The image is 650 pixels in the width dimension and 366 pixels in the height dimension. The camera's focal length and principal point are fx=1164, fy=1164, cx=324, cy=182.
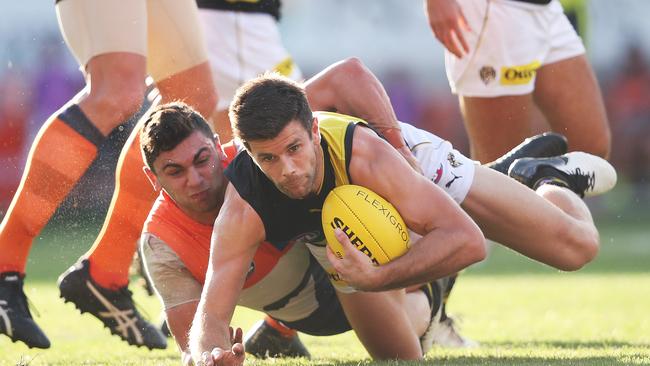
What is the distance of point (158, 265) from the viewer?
16.5 ft

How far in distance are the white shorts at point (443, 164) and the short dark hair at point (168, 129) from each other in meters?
1.00

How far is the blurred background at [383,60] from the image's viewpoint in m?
15.1

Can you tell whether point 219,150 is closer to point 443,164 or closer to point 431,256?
point 443,164

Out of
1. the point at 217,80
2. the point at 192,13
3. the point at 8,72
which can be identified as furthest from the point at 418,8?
the point at 192,13

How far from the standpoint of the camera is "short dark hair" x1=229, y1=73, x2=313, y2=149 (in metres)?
4.21

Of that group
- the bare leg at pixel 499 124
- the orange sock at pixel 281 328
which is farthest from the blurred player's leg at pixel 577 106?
the orange sock at pixel 281 328

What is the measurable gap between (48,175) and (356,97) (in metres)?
1.40

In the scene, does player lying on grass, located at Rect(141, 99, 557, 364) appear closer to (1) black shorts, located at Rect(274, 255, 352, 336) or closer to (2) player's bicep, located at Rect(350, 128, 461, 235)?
(1) black shorts, located at Rect(274, 255, 352, 336)

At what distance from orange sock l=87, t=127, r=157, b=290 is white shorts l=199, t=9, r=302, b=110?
6.10 feet

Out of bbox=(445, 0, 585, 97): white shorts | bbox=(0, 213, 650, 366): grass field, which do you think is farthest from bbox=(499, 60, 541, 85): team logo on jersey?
bbox=(0, 213, 650, 366): grass field

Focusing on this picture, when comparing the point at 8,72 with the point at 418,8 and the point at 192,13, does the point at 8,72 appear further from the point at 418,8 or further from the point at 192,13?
the point at 192,13

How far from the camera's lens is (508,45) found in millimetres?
6887

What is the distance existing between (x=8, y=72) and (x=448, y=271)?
12132mm

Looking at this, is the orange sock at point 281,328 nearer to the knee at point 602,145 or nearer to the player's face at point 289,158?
the player's face at point 289,158
